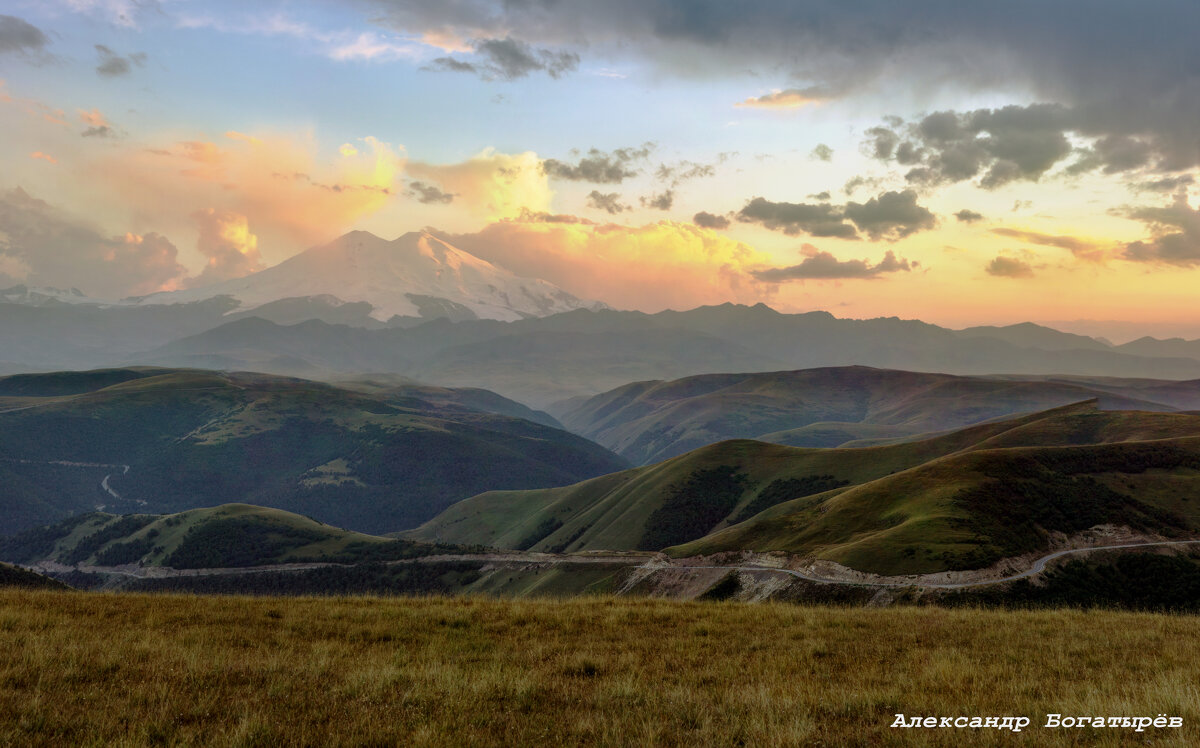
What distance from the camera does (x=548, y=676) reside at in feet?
52.6

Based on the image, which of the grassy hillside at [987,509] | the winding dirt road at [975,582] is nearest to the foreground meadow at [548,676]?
the winding dirt road at [975,582]

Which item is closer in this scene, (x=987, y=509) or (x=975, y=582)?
(x=975, y=582)

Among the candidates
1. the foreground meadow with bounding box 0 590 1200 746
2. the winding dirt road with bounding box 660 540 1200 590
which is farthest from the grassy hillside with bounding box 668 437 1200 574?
the foreground meadow with bounding box 0 590 1200 746

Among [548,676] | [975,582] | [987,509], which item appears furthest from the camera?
[987,509]

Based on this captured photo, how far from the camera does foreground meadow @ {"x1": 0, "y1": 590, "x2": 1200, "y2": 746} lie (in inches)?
463

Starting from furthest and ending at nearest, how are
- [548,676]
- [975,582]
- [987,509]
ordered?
[987,509] → [975,582] → [548,676]

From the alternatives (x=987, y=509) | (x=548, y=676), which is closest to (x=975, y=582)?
(x=987, y=509)

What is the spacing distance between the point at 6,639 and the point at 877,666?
21.5 meters

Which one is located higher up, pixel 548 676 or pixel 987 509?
pixel 548 676

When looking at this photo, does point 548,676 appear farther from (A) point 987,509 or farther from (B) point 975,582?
(A) point 987,509

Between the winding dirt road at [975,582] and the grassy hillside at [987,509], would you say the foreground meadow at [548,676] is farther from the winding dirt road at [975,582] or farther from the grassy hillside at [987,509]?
the grassy hillside at [987,509]

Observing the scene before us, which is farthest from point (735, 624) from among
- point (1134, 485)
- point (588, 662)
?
point (1134, 485)

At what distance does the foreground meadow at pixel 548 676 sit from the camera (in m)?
11.8

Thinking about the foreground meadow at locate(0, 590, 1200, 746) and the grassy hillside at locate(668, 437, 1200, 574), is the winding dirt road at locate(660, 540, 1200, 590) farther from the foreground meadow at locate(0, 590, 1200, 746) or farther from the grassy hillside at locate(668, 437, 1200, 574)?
the foreground meadow at locate(0, 590, 1200, 746)
